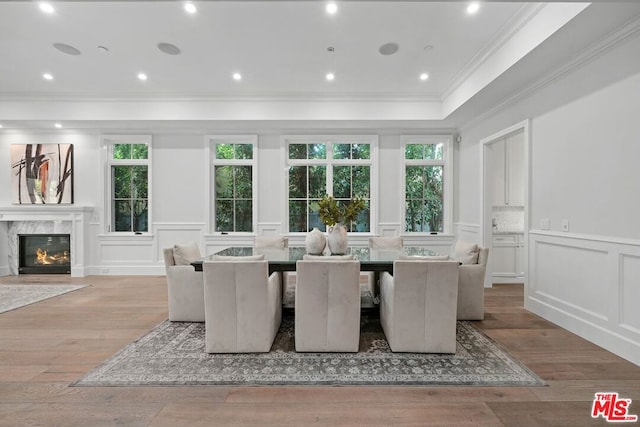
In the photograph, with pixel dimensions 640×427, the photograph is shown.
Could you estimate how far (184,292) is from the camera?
344 centimetres

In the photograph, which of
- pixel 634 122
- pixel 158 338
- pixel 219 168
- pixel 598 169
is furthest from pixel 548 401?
Result: pixel 219 168

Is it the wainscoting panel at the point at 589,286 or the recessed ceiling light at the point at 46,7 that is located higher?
the recessed ceiling light at the point at 46,7

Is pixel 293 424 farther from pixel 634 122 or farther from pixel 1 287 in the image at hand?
pixel 1 287

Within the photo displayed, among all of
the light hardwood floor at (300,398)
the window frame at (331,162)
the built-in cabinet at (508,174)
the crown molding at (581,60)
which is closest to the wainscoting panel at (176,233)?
the window frame at (331,162)

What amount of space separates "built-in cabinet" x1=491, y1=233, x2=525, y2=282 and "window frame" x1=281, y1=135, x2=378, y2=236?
2074 mm

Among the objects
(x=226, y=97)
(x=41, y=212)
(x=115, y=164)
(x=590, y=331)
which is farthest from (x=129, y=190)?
(x=590, y=331)

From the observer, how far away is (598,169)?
292 centimetres

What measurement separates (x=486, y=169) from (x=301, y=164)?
3.18m

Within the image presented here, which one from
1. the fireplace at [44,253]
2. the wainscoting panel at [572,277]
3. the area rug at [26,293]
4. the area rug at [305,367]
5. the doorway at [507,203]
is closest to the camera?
the area rug at [305,367]

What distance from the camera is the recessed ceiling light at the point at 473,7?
280cm

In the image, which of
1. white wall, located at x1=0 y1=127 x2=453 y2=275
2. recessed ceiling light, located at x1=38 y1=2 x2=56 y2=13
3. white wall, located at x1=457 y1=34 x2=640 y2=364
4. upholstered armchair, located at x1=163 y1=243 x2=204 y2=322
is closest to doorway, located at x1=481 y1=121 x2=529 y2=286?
white wall, located at x1=0 y1=127 x2=453 y2=275

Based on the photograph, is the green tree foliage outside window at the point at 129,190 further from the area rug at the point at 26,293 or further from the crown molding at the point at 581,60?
the crown molding at the point at 581,60
